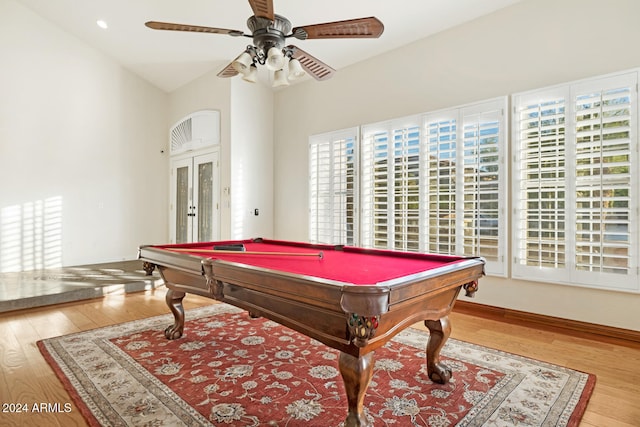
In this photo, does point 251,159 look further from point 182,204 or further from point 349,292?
point 349,292

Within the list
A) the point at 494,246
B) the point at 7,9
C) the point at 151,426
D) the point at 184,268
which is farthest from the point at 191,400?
the point at 7,9

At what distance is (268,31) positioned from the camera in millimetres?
2352

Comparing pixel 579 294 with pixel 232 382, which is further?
pixel 579 294

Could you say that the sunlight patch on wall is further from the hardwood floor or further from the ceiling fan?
the ceiling fan

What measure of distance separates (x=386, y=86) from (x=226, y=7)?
2.08 metres

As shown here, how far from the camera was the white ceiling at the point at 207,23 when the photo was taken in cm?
368

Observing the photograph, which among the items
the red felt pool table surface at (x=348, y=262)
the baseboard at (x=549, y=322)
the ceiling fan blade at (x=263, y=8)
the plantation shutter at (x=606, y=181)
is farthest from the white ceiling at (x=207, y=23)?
the baseboard at (x=549, y=322)

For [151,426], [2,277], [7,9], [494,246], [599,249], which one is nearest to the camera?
[151,426]

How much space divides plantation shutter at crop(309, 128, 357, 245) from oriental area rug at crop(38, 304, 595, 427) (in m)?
2.12

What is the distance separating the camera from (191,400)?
1.93 metres

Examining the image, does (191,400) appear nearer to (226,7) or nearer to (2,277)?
(226,7)

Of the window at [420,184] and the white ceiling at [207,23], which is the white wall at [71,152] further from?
the window at [420,184]

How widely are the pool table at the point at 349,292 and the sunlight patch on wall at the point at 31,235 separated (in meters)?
4.31

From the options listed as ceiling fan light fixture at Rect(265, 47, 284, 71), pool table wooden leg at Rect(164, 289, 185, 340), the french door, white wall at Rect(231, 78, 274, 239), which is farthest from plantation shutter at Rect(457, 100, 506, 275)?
the french door
